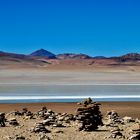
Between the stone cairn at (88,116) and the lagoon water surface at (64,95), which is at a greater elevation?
the lagoon water surface at (64,95)

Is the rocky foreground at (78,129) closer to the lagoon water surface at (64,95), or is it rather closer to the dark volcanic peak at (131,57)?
the lagoon water surface at (64,95)

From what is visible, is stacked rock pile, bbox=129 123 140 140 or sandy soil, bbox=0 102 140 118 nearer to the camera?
stacked rock pile, bbox=129 123 140 140

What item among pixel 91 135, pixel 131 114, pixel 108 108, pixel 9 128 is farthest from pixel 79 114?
pixel 108 108

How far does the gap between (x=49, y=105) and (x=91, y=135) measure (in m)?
13.3

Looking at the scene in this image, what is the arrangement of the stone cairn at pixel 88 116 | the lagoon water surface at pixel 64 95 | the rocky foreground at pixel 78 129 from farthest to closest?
1. the lagoon water surface at pixel 64 95
2. the stone cairn at pixel 88 116
3. the rocky foreground at pixel 78 129

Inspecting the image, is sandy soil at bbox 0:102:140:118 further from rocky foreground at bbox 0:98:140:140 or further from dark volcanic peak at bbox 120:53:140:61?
dark volcanic peak at bbox 120:53:140:61

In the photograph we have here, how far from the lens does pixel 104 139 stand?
12156mm

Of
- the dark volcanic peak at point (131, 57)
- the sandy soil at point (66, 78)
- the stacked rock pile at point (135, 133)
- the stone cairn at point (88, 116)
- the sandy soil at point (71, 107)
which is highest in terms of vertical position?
the dark volcanic peak at point (131, 57)

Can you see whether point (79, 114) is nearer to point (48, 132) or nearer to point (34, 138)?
point (48, 132)

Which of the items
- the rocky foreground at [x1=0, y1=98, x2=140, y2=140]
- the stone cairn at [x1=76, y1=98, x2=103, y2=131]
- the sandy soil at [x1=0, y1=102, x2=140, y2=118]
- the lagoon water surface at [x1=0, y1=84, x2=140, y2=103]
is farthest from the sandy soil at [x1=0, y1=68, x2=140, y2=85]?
the stone cairn at [x1=76, y1=98, x2=103, y2=131]

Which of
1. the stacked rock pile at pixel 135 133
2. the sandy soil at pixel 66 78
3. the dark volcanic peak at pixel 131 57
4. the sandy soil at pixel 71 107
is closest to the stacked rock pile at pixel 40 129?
the stacked rock pile at pixel 135 133

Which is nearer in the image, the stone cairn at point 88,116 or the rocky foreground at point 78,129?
the rocky foreground at point 78,129

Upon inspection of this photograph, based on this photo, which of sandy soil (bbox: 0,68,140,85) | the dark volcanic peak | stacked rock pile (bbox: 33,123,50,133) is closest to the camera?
stacked rock pile (bbox: 33,123,50,133)

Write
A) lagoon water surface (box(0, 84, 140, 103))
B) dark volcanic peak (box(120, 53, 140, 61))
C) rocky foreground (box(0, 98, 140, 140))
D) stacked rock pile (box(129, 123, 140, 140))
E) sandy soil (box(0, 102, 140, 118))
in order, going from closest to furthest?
stacked rock pile (box(129, 123, 140, 140)) < rocky foreground (box(0, 98, 140, 140)) < sandy soil (box(0, 102, 140, 118)) < lagoon water surface (box(0, 84, 140, 103)) < dark volcanic peak (box(120, 53, 140, 61))
